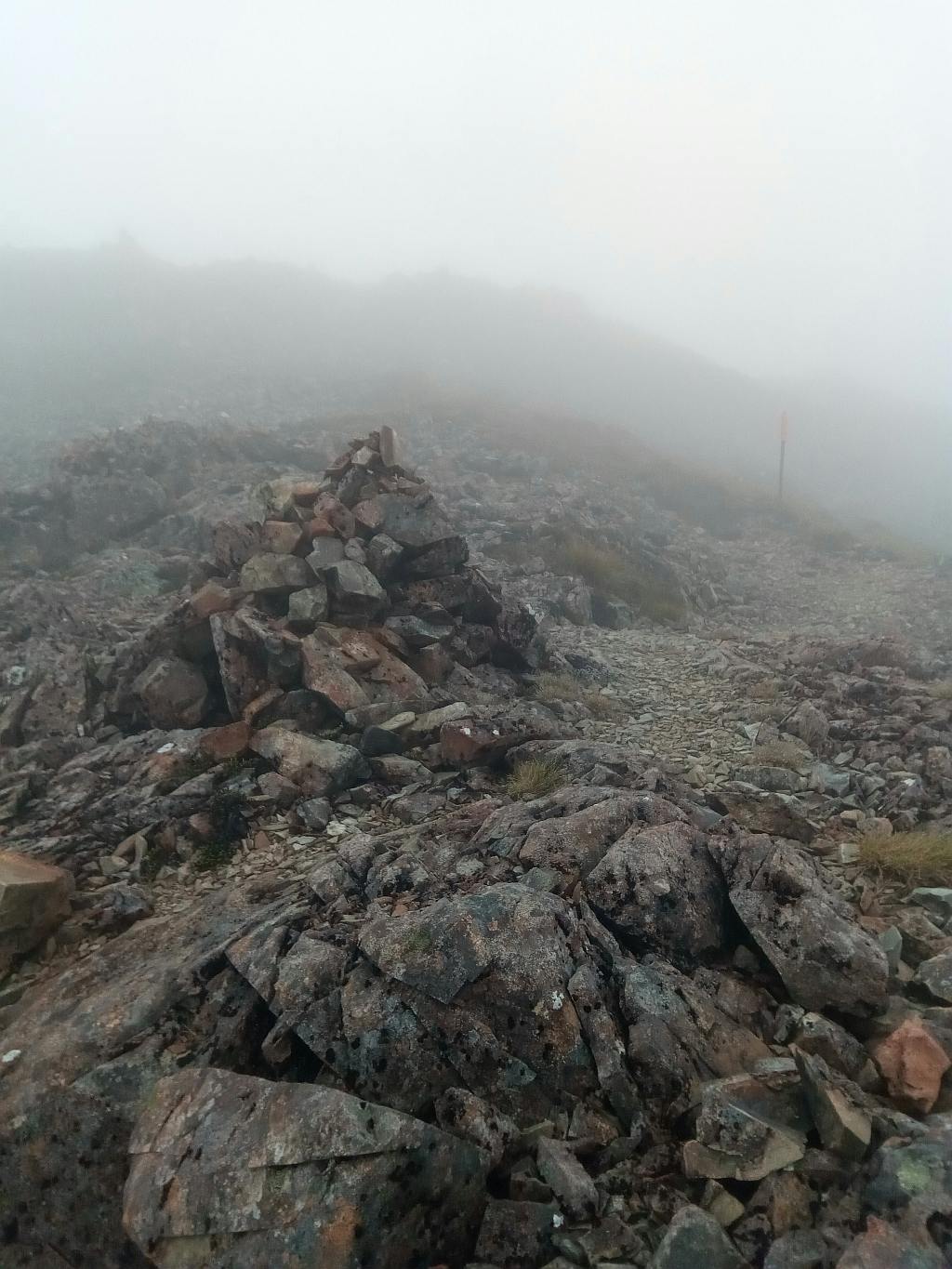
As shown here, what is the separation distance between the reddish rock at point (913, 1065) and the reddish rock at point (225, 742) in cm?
747

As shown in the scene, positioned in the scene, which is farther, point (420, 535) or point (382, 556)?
point (420, 535)

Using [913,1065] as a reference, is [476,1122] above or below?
below

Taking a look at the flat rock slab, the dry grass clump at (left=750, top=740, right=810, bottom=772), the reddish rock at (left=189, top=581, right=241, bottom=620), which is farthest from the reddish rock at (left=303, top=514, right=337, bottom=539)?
the flat rock slab

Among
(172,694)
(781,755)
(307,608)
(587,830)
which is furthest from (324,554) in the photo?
(781,755)

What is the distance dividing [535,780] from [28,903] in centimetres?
508

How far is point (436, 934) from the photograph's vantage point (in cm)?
472

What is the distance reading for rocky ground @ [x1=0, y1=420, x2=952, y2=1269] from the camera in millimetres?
3398

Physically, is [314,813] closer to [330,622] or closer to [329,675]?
[329,675]

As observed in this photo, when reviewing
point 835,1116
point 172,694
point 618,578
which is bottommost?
point 618,578

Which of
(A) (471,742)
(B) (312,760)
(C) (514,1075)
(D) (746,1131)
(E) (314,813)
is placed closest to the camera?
(D) (746,1131)

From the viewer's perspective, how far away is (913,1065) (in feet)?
12.5

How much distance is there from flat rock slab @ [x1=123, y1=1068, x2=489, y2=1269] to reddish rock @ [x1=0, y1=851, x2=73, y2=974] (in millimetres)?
3047

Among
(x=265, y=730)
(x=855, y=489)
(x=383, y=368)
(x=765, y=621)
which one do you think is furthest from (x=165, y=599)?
(x=855, y=489)

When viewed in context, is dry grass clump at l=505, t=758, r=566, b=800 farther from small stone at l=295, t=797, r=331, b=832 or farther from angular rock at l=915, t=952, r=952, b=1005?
angular rock at l=915, t=952, r=952, b=1005
